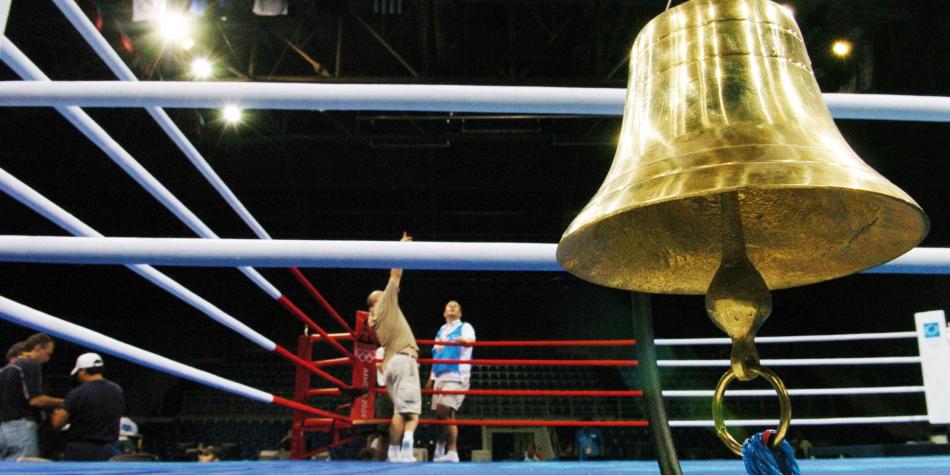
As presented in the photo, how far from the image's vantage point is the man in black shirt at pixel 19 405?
3.49 metres

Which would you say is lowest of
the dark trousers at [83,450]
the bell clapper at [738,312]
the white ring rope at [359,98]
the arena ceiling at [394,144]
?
the dark trousers at [83,450]

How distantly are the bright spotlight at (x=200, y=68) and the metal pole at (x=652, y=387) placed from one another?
634 centimetres

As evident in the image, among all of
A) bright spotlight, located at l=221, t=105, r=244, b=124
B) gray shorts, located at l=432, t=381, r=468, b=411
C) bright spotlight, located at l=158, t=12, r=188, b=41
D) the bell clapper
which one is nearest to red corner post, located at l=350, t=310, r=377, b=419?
gray shorts, located at l=432, t=381, r=468, b=411

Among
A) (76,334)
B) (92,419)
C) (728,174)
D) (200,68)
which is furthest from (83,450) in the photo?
(728,174)

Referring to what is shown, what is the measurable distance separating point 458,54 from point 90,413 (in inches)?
182

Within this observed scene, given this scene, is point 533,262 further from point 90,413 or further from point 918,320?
point 90,413

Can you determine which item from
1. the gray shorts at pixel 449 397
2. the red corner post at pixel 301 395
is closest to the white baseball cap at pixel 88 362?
the red corner post at pixel 301 395

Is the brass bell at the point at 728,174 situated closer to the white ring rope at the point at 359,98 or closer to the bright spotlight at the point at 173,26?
the white ring rope at the point at 359,98

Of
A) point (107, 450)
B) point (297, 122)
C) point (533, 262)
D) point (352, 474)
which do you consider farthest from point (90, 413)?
point (297, 122)

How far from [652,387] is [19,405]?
393 centimetres

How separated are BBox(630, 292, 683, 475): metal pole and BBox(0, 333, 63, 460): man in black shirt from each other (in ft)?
12.5

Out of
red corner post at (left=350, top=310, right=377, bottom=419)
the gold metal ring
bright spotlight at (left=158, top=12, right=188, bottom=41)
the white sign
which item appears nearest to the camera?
the gold metal ring

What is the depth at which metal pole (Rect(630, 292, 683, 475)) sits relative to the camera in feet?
2.25

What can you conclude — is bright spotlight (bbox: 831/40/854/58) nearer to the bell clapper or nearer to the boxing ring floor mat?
the boxing ring floor mat
